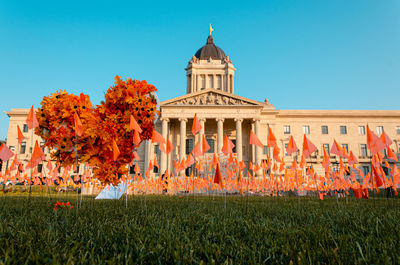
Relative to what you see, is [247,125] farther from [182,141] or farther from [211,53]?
[211,53]

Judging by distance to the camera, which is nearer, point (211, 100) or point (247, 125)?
point (211, 100)

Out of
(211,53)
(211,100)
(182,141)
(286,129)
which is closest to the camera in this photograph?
(182,141)

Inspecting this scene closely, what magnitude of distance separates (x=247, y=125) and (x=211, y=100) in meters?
8.55

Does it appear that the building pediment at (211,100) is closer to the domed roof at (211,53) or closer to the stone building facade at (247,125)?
the stone building facade at (247,125)

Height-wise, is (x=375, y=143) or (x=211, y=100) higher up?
(x=211, y=100)

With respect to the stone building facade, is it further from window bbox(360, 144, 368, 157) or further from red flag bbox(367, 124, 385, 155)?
red flag bbox(367, 124, 385, 155)

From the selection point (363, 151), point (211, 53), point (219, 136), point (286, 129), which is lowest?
point (363, 151)

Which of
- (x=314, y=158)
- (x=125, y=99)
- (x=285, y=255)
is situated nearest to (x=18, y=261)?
(x=285, y=255)

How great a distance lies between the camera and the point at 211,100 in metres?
42.3

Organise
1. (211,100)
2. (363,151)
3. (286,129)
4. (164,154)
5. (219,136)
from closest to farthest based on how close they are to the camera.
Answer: (164,154) < (219,136) < (211,100) < (363,151) < (286,129)

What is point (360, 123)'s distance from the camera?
48.8 m

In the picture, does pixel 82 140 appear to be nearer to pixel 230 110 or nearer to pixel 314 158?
pixel 230 110

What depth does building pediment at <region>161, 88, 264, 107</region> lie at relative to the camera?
42031 mm

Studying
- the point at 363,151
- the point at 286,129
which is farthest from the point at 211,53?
the point at 363,151
